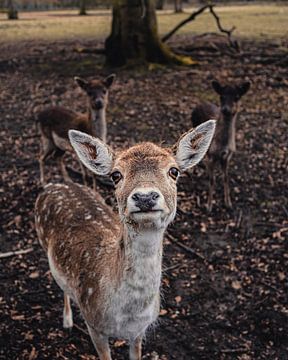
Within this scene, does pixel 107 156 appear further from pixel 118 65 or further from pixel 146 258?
pixel 118 65

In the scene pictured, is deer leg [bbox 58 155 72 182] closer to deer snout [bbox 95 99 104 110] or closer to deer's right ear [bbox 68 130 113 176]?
deer snout [bbox 95 99 104 110]

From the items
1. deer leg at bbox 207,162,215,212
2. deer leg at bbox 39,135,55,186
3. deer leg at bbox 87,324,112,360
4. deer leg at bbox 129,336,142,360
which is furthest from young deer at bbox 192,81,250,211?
deer leg at bbox 87,324,112,360

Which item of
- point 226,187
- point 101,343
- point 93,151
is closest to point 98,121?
point 226,187

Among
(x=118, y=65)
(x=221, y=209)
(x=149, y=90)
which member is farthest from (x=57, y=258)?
(x=118, y=65)

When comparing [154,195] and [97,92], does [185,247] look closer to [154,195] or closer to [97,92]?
[97,92]

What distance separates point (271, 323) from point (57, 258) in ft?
5.91

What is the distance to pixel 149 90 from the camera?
34.6 feet

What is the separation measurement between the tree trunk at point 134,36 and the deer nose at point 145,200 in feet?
30.9

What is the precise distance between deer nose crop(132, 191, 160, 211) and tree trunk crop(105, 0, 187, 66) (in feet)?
30.9

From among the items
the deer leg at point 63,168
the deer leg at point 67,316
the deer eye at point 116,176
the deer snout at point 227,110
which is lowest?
the deer leg at point 67,316

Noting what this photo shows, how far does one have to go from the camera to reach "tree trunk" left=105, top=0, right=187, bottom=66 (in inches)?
460

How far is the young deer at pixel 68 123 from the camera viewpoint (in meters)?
6.66

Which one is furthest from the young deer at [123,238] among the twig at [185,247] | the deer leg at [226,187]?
the deer leg at [226,187]

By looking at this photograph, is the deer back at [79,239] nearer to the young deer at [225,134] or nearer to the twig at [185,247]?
the twig at [185,247]
